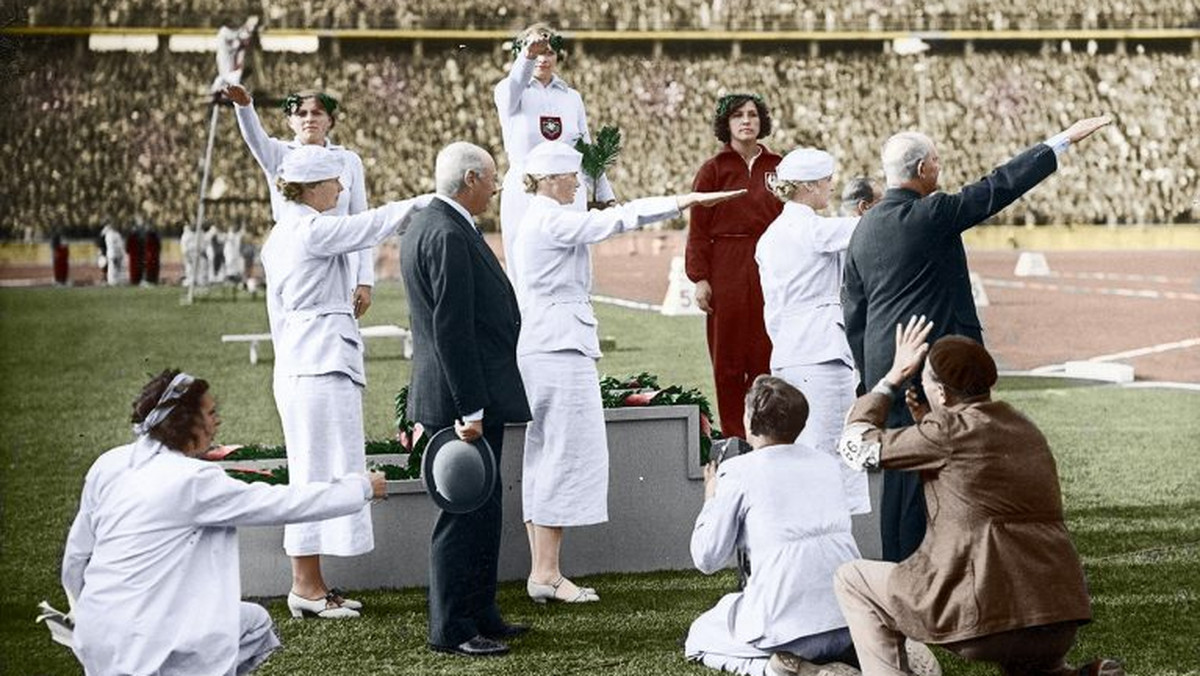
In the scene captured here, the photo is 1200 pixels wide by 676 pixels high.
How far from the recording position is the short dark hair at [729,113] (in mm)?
7645

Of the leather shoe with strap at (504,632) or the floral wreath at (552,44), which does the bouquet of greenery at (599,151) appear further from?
the leather shoe with strap at (504,632)

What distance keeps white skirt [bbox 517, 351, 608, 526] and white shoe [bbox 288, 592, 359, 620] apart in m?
0.79

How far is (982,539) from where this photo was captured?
457 cm

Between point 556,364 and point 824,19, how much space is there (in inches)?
1419

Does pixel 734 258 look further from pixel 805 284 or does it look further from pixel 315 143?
pixel 315 143

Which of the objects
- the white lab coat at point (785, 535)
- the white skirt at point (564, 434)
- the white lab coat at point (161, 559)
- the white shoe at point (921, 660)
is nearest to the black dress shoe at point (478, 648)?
the white lab coat at point (785, 535)

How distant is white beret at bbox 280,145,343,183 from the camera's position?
6152 millimetres

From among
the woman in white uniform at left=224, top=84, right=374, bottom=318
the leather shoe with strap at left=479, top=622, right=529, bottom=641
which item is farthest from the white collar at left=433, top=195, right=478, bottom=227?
the leather shoe with strap at left=479, top=622, right=529, bottom=641

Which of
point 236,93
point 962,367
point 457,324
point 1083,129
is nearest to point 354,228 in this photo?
point 457,324

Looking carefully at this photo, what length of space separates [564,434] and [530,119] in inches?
80.9

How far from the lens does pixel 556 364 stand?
6.62 meters

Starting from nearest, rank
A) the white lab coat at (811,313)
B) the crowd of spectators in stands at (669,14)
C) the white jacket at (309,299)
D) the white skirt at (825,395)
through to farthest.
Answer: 1. the white jacket at (309,299)
2. the white lab coat at (811,313)
3. the white skirt at (825,395)
4. the crowd of spectators in stands at (669,14)

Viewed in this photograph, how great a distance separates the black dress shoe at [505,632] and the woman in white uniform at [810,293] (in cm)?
142

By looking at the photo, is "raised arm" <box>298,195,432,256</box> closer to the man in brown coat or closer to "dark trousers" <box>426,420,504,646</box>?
"dark trousers" <box>426,420,504,646</box>
